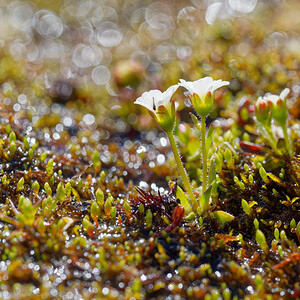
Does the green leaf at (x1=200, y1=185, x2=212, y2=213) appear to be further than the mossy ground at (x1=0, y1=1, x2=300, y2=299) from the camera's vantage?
Yes

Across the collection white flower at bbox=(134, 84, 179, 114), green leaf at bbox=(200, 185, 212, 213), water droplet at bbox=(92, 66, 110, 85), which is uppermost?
white flower at bbox=(134, 84, 179, 114)

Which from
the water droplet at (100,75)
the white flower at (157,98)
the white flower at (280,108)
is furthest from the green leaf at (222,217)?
the water droplet at (100,75)

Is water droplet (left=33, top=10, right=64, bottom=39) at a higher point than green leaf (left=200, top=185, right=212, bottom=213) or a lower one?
lower

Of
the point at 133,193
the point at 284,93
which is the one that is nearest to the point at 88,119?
the point at 133,193

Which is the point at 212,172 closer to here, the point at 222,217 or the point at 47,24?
the point at 222,217

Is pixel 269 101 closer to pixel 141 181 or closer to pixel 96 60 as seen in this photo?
pixel 141 181

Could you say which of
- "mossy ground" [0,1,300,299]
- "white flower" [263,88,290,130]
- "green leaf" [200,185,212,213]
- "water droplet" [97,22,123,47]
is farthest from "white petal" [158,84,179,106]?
"water droplet" [97,22,123,47]

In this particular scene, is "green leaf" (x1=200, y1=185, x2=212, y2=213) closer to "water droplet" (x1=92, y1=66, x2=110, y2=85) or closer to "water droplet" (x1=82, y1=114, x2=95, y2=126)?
"water droplet" (x1=82, y1=114, x2=95, y2=126)
